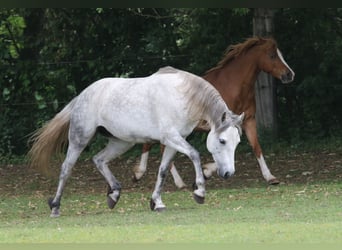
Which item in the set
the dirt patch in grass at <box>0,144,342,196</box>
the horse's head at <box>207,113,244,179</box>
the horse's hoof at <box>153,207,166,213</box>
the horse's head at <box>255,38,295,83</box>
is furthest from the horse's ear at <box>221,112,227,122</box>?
the horse's head at <box>255,38,295,83</box>

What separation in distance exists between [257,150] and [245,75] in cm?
111

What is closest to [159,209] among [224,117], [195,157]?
[195,157]

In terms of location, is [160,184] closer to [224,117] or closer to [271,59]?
[224,117]

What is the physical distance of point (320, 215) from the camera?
28.2ft

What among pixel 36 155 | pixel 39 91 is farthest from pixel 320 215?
pixel 39 91

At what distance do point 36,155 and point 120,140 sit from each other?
3.33 feet

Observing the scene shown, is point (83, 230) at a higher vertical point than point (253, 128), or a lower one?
higher

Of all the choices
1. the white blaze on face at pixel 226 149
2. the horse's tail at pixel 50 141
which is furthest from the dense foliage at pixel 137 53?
the white blaze on face at pixel 226 149

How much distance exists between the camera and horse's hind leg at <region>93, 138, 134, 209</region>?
33.0ft

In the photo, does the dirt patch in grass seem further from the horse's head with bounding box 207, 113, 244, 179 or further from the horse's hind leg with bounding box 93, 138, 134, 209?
the horse's head with bounding box 207, 113, 244, 179

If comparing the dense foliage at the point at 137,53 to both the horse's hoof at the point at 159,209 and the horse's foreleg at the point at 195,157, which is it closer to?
the horse's foreleg at the point at 195,157

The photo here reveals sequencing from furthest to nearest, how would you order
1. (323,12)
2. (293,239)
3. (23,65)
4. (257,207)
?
(23,65)
(323,12)
(257,207)
(293,239)

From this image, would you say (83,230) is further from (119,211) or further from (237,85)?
(237,85)

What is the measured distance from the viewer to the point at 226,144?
934cm
